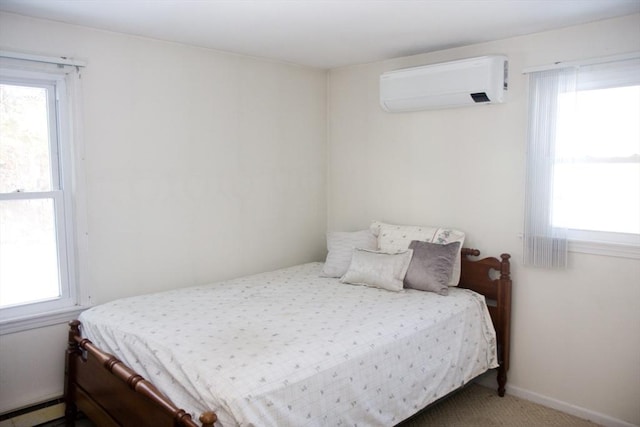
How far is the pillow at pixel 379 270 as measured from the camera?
310cm

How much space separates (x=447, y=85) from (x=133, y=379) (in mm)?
2485

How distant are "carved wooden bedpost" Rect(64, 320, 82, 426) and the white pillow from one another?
2.00 m

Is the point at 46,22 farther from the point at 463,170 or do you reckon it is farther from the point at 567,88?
the point at 567,88

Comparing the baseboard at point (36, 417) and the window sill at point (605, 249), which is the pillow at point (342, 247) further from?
the baseboard at point (36, 417)

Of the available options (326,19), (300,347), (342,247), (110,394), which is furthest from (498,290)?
(110,394)

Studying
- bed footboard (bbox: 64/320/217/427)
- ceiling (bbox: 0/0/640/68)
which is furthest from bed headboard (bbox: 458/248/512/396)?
bed footboard (bbox: 64/320/217/427)

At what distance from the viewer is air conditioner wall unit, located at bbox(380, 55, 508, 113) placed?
3.01 metres

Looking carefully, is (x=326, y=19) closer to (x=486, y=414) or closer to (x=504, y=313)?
(x=504, y=313)

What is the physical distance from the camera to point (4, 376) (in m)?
2.67

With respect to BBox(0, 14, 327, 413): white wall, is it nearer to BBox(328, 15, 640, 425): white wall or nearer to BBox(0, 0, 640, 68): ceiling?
BBox(0, 0, 640, 68): ceiling

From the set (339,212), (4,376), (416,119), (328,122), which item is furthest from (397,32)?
(4,376)

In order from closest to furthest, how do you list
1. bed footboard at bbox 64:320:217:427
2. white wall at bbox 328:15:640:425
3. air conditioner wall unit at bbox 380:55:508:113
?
bed footboard at bbox 64:320:217:427 < white wall at bbox 328:15:640:425 < air conditioner wall unit at bbox 380:55:508:113

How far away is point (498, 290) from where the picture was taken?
310 cm

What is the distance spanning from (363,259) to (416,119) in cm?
113
